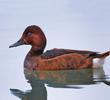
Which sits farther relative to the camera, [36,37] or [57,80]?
[36,37]

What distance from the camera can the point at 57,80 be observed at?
852 cm

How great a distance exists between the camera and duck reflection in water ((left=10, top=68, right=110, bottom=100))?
783cm

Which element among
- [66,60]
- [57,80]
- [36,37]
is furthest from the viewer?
[36,37]

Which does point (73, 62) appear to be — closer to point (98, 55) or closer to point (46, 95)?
point (98, 55)

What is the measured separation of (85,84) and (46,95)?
781 mm

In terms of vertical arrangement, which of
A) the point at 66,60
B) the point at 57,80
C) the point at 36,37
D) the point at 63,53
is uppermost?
the point at 36,37

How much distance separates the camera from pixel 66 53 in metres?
9.04

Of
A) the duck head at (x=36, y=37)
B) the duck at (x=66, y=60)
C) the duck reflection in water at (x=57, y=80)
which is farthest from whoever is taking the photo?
the duck head at (x=36, y=37)

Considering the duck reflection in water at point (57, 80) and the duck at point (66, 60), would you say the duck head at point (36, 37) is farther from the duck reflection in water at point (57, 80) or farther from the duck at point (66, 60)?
the duck reflection in water at point (57, 80)

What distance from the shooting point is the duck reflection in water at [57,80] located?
7832mm

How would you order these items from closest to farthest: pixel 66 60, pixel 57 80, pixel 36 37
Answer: pixel 57 80 → pixel 66 60 → pixel 36 37

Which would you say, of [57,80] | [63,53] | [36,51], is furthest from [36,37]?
[57,80]

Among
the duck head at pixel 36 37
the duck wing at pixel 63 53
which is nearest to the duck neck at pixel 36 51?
the duck head at pixel 36 37

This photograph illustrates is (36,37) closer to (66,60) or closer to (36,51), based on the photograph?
(36,51)
